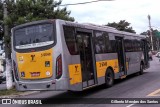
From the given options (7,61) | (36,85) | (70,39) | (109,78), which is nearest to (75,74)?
(70,39)

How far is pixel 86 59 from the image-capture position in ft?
50.3

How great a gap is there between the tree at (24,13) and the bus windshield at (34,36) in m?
4.92

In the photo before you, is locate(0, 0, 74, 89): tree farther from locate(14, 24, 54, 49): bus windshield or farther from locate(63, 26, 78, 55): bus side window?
locate(63, 26, 78, 55): bus side window

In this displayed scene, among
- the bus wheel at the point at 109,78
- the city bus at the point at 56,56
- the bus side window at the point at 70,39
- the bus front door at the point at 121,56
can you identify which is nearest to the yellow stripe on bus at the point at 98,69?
the city bus at the point at 56,56

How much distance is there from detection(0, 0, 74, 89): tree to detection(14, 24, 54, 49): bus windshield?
4.92 metres

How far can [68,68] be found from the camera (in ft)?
44.1

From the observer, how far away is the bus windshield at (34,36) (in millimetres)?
13695

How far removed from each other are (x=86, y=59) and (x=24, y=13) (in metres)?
6.70

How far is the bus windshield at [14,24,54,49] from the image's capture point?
13.7 metres

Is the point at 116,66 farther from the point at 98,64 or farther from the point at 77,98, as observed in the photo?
the point at 77,98

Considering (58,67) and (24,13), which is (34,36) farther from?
(24,13)

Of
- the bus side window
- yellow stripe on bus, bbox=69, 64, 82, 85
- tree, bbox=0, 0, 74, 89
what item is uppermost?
tree, bbox=0, 0, 74, 89

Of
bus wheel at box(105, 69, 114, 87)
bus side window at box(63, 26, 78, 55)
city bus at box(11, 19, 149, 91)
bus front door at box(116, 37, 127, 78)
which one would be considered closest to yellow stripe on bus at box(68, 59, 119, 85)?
city bus at box(11, 19, 149, 91)

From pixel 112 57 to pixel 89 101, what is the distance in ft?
17.6
